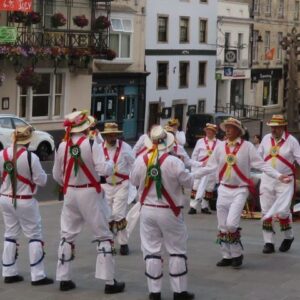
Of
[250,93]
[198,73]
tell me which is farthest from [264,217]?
[250,93]

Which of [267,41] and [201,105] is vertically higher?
[267,41]

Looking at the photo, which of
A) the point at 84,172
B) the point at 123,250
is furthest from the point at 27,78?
the point at 84,172

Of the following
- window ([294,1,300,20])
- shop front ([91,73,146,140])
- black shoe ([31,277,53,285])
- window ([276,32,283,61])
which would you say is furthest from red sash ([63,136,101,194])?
window ([294,1,300,20])

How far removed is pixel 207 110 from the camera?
47594 mm

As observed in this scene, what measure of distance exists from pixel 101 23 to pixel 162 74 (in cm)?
766

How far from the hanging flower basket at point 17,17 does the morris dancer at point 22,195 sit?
23750mm

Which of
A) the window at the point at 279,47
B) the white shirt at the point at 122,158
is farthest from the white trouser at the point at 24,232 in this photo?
the window at the point at 279,47

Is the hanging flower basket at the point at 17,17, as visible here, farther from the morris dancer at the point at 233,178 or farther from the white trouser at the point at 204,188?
the morris dancer at the point at 233,178

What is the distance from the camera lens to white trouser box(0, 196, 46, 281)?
9148 millimetres

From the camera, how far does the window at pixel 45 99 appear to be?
34656 mm

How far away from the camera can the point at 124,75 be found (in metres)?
39.8

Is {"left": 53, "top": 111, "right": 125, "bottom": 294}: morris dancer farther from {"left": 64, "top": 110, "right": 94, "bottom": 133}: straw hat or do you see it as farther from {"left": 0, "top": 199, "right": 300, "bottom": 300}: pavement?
{"left": 0, "top": 199, "right": 300, "bottom": 300}: pavement

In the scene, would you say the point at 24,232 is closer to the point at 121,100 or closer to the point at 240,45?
the point at 121,100

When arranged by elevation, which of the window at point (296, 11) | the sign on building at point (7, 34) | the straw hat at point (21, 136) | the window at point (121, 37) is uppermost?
the window at point (296, 11)
